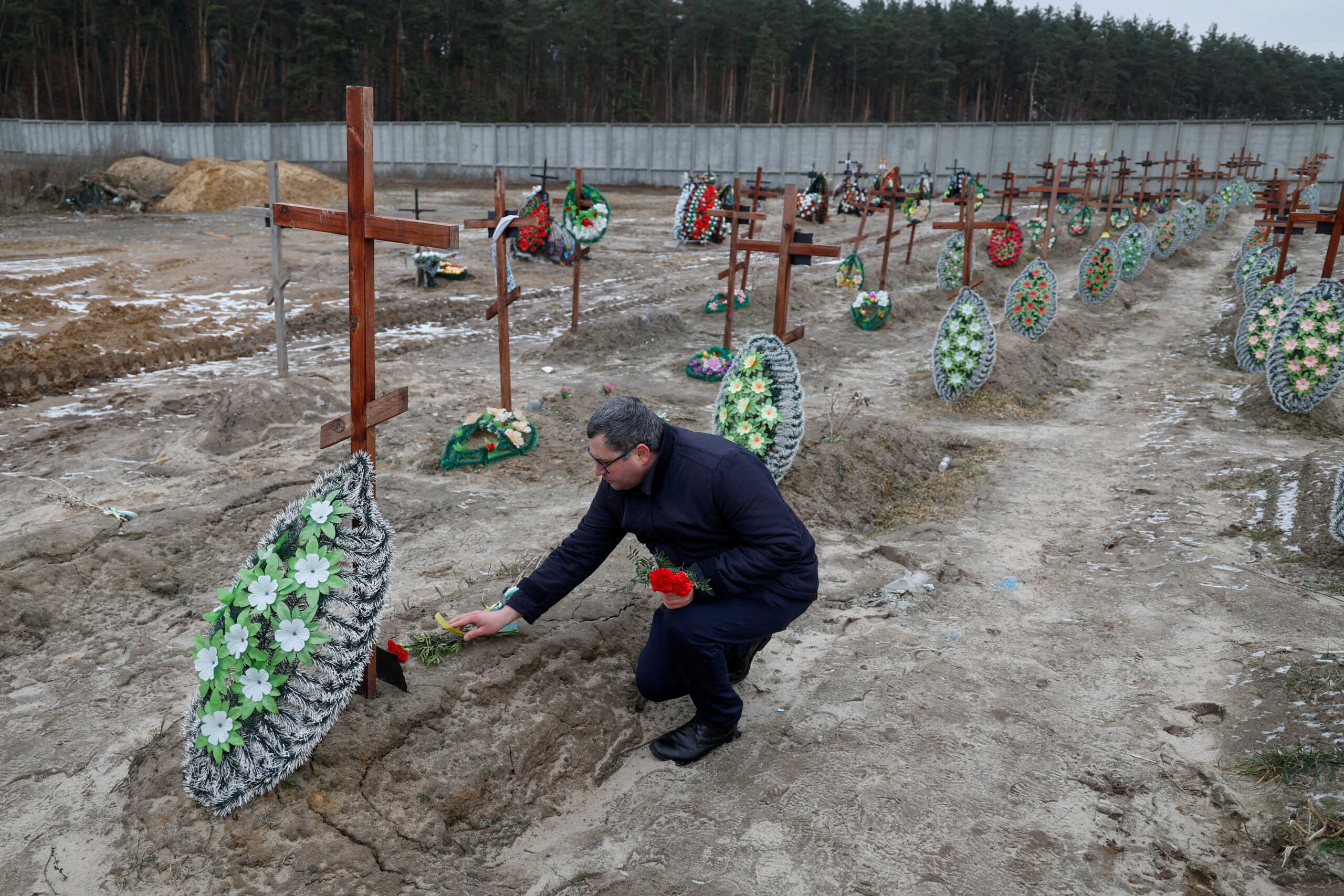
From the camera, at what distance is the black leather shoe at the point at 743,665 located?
3689 millimetres

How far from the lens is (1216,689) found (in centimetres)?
379

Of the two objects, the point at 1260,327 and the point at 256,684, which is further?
the point at 1260,327

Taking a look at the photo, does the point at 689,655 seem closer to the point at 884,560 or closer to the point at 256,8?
the point at 884,560

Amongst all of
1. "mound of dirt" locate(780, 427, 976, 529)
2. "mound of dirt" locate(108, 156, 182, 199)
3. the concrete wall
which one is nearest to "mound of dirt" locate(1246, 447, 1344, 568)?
"mound of dirt" locate(780, 427, 976, 529)

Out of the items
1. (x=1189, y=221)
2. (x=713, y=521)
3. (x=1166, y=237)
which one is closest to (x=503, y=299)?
(x=713, y=521)

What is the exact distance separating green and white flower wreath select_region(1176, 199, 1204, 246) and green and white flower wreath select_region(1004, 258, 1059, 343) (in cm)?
1155

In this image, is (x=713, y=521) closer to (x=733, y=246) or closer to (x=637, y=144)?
(x=733, y=246)

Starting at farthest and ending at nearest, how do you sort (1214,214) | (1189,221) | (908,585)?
1. (1214,214)
2. (1189,221)
3. (908,585)

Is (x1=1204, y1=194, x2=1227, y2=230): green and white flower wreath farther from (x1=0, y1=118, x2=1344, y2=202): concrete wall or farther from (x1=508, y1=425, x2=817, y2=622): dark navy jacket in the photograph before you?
(x1=508, y1=425, x2=817, y2=622): dark navy jacket

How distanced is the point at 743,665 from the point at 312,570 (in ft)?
5.77

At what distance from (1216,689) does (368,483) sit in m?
3.46

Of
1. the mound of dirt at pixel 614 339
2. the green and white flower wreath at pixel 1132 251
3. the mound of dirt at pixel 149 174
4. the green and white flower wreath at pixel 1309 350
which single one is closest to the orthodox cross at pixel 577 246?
the mound of dirt at pixel 614 339

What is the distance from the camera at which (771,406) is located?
599 cm

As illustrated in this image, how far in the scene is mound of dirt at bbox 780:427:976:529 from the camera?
591cm
